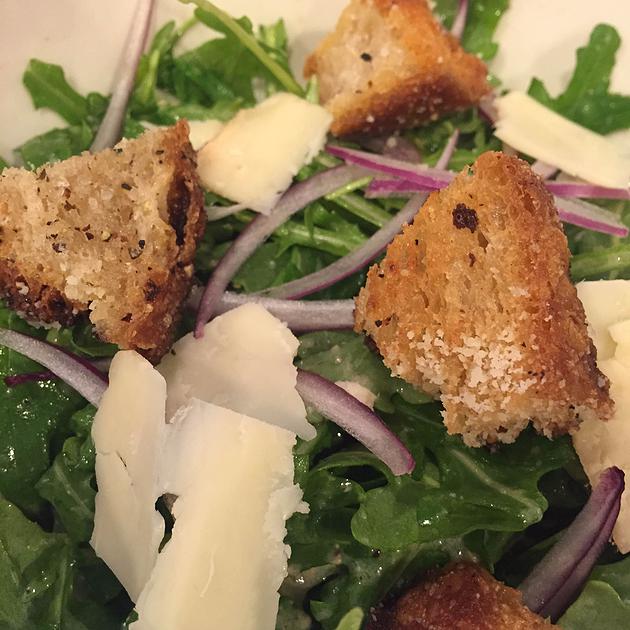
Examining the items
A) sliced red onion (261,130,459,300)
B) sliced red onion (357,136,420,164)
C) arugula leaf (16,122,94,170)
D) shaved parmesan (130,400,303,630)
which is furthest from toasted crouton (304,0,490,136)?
shaved parmesan (130,400,303,630)

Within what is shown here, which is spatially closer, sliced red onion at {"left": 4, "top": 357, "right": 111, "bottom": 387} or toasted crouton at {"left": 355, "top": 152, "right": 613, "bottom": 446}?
toasted crouton at {"left": 355, "top": 152, "right": 613, "bottom": 446}

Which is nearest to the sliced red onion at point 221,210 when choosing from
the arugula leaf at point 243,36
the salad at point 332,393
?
→ the salad at point 332,393

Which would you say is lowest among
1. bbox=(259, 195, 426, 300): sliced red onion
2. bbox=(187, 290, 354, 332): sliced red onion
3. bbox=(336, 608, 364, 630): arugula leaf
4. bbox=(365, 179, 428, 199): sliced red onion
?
bbox=(336, 608, 364, 630): arugula leaf

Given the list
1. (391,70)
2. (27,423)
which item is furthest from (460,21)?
(27,423)

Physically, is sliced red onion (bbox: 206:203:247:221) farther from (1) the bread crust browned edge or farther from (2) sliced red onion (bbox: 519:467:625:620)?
(2) sliced red onion (bbox: 519:467:625:620)

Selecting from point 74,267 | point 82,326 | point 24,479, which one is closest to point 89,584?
point 24,479

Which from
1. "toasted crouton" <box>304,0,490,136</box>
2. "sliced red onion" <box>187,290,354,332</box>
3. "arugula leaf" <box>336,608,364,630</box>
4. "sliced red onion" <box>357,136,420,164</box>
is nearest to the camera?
"arugula leaf" <box>336,608,364,630</box>
